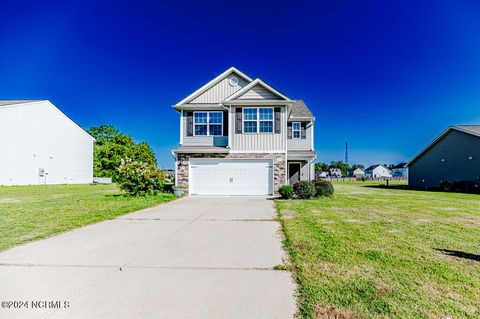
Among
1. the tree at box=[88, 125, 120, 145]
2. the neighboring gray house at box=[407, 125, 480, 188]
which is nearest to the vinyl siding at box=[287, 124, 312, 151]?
the neighboring gray house at box=[407, 125, 480, 188]

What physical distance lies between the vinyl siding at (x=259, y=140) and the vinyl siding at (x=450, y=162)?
1682 centimetres

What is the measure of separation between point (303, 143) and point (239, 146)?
5.48 m

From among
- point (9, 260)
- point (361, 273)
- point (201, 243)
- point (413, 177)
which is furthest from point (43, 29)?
point (413, 177)

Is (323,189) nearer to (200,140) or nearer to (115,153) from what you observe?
(200,140)

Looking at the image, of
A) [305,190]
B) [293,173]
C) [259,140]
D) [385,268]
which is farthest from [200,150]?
[385,268]

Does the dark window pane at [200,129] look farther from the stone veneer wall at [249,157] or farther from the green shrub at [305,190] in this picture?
the green shrub at [305,190]

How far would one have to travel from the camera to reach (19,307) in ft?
8.82

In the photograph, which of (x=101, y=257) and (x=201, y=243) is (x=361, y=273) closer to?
(x=201, y=243)

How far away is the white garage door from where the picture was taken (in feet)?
47.9

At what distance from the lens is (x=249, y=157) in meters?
14.5

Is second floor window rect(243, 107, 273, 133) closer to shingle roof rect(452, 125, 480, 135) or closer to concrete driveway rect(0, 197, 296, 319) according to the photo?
concrete driveway rect(0, 197, 296, 319)

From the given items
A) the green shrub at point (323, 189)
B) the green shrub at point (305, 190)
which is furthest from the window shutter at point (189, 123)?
the green shrub at point (323, 189)

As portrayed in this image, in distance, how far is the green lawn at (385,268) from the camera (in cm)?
262

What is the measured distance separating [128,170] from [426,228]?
13.0 meters
